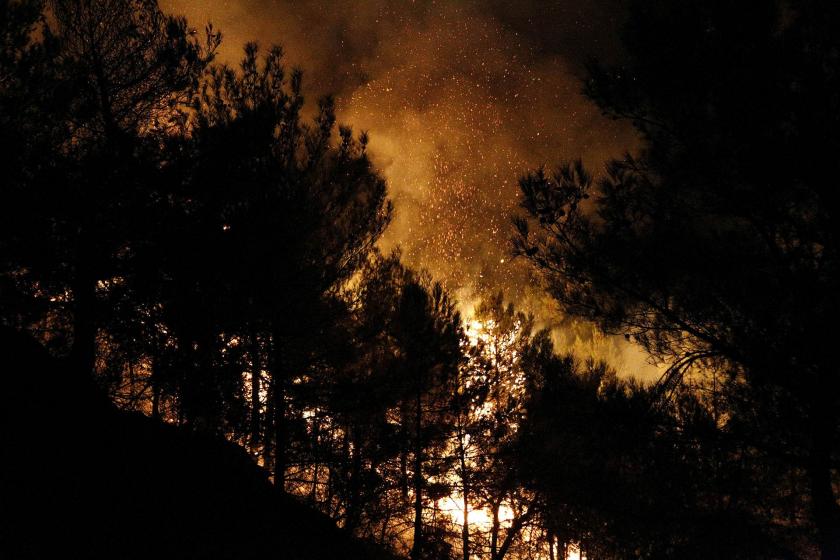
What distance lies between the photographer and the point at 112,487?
16.8ft

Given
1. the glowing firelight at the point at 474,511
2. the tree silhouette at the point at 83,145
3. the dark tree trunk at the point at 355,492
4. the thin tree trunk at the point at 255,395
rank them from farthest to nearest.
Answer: the glowing firelight at the point at 474,511
the dark tree trunk at the point at 355,492
the thin tree trunk at the point at 255,395
the tree silhouette at the point at 83,145

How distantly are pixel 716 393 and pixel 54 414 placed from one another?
6926mm

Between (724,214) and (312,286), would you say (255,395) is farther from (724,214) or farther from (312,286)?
(724,214)

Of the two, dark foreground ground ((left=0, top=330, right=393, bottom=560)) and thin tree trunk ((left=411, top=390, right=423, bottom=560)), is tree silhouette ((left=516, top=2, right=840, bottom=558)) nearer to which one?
dark foreground ground ((left=0, top=330, right=393, bottom=560))

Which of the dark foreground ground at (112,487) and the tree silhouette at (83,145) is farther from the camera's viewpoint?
the tree silhouette at (83,145)

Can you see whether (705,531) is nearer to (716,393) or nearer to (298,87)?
(716,393)

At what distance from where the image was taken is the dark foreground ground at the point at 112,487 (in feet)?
14.1

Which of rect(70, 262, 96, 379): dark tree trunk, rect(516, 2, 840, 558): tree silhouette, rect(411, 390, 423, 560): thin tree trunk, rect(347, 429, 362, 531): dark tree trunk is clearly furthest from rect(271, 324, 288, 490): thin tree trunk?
rect(516, 2, 840, 558): tree silhouette

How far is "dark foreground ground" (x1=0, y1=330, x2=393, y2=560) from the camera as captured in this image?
4285 mm

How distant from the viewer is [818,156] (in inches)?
189

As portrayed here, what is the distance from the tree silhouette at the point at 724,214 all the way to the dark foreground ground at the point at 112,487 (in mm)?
4576

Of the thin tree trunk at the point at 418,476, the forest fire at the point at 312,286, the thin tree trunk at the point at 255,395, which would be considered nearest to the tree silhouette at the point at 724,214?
the forest fire at the point at 312,286

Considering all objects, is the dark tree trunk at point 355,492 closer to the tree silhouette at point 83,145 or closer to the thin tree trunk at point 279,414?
the thin tree trunk at point 279,414

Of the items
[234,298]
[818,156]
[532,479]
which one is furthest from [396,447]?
[818,156]
